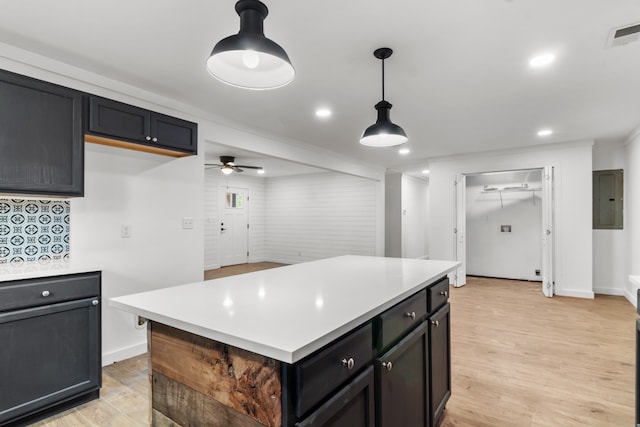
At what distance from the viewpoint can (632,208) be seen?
4.93 meters

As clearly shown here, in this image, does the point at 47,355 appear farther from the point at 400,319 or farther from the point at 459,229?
the point at 459,229

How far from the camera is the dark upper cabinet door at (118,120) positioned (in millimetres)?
2516

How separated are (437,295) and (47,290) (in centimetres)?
240

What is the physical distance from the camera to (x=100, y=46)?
7.68 feet

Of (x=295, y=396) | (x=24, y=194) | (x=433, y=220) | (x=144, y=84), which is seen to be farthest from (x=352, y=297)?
(x=433, y=220)

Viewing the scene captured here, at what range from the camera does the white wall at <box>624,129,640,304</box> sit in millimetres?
4590

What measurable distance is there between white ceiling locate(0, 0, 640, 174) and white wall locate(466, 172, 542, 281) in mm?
2764

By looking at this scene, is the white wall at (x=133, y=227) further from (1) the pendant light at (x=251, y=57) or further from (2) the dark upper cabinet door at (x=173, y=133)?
(1) the pendant light at (x=251, y=57)

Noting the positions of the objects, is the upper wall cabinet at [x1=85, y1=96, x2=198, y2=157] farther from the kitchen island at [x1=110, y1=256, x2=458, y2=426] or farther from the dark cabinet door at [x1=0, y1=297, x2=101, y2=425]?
the kitchen island at [x1=110, y1=256, x2=458, y2=426]

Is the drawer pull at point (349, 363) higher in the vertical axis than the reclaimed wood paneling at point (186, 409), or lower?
higher

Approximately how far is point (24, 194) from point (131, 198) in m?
0.91

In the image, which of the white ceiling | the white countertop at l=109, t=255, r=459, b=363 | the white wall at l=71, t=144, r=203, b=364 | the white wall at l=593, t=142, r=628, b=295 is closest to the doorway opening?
the white wall at l=593, t=142, r=628, b=295

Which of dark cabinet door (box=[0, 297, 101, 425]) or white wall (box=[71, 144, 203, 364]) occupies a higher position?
white wall (box=[71, 144, 203, 364])

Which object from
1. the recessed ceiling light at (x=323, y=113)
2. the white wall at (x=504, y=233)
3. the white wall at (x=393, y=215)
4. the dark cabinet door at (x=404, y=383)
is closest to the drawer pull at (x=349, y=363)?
Result: the dark cabinet door at (x=404, y=383)
